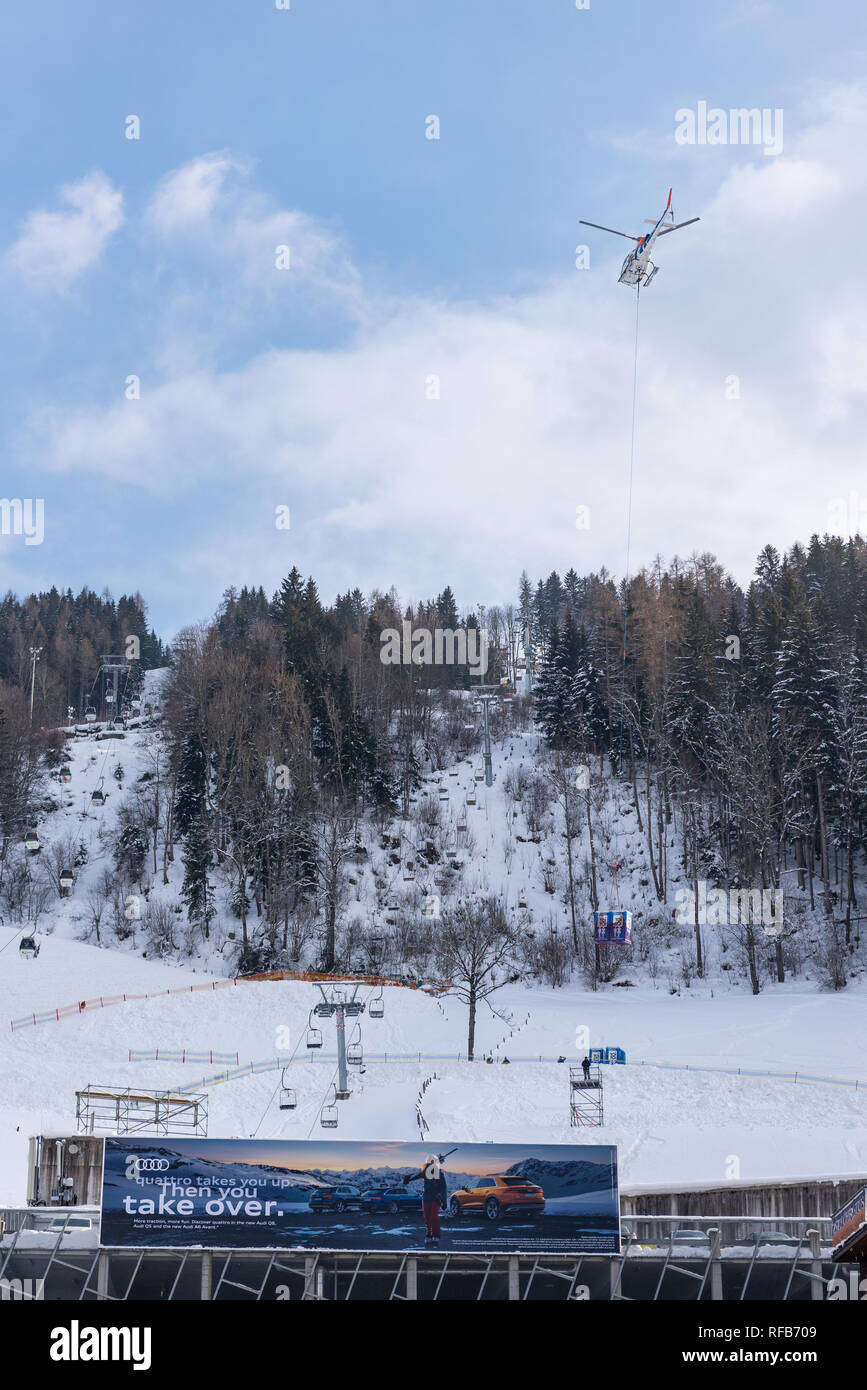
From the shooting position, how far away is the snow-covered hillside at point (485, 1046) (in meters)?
34.6

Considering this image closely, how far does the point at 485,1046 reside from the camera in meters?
48.4

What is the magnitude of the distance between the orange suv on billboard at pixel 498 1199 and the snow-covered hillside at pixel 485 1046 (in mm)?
2395

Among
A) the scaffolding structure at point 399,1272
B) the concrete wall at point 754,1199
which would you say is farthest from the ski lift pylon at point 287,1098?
the scaffolding structure at point 399,1272

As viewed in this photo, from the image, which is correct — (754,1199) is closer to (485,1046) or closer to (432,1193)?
(432,1193)

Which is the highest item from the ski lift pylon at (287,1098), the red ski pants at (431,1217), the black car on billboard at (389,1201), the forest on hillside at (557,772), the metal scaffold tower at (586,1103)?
the forest on hillside at (557,772)

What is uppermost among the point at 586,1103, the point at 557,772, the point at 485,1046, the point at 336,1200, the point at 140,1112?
the point at 557,772

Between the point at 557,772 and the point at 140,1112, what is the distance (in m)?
40.6

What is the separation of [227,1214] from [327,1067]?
815 inches

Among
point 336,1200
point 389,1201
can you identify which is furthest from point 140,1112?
point 389,1201

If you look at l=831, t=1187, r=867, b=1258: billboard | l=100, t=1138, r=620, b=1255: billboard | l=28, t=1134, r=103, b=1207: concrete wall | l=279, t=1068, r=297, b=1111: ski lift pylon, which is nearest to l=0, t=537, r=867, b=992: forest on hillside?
l=279, t=1068, r=297, b=1111: ski lift pylon

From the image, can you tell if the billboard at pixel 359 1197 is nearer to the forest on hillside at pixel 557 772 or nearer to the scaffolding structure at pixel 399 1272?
the scaffolding structure at pixel 399 1272

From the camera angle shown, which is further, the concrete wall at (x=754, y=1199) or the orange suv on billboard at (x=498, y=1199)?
the concrete wall at (x=754, y=1199)

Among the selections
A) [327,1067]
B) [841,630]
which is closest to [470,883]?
[327,1067]
